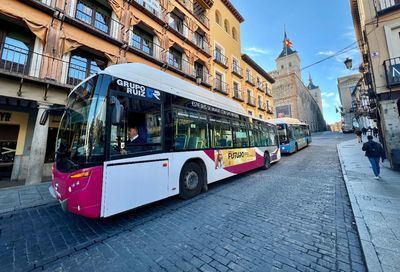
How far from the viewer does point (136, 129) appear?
3.95m

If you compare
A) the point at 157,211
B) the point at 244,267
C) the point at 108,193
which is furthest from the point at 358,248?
the point at 108,193

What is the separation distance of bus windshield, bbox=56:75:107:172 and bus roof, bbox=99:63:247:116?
0.52 m

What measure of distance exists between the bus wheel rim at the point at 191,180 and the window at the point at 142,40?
10232 millimetres

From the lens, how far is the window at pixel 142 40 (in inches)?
467

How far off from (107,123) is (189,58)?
524 inches

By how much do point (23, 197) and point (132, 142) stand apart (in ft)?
16.6

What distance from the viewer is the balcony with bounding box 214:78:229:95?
56.9 feet

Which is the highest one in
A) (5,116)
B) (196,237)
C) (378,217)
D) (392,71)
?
(392,71)

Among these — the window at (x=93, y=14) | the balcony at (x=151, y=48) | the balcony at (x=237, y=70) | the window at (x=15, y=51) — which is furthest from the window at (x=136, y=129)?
the balcony at (x=237, y=70)

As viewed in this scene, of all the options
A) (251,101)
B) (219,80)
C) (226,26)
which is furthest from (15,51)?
(251,101)

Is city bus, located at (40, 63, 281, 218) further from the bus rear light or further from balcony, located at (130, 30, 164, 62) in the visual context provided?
balcony, located at (130, 30, 164, 62)

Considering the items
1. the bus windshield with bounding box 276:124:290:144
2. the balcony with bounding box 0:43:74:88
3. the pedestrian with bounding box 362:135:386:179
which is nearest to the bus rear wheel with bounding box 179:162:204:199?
the pedestrian with bounding box 362:135:386:179

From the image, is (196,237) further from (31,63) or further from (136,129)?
(31,63)

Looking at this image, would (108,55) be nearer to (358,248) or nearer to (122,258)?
(122,258)
